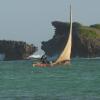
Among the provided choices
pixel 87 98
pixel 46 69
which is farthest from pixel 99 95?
pixel 46 69

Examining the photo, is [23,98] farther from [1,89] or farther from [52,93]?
[1,89]

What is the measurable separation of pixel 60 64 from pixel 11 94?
49.5m

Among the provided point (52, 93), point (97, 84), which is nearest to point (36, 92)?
point (52, 93)

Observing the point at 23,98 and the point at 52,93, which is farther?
the point at 52,93

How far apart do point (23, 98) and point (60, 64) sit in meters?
53.1

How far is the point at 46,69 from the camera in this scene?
337 ft

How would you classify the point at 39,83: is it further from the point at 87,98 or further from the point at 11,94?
the point at 87,98

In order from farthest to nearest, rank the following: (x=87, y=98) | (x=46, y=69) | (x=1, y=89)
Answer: (x=46, y=69) < (x=1, y=89) < (x=87, y=98)

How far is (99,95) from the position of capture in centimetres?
5450

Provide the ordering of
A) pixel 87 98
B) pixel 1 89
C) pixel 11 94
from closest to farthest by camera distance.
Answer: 1. pixel 87 98
2. pixel 11 94
3. pixel 1 89

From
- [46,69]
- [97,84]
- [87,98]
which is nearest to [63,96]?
[87,98]

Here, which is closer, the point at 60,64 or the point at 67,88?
the point at 67,88

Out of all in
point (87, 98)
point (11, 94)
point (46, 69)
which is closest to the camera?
point (87, 98)

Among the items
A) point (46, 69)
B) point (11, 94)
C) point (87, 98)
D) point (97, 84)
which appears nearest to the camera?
point (87, 98)
